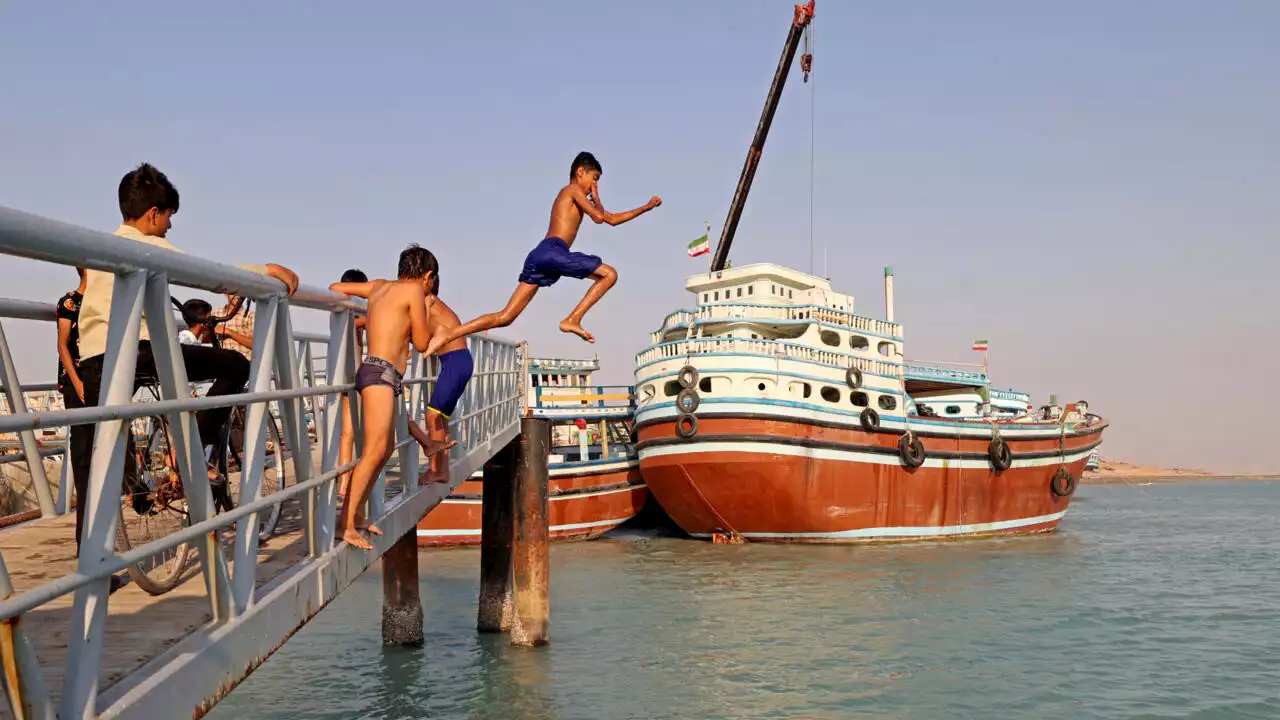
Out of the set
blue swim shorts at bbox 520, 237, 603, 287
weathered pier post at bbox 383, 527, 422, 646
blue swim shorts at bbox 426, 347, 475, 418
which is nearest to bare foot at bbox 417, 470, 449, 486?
blue swim shorts at bbox 426, 347, 475, 418

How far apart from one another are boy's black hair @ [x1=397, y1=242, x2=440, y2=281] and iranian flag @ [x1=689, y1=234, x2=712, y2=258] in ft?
85.2

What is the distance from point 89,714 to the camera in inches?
115

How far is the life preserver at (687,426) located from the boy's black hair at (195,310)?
62.8ft

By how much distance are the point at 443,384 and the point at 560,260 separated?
5.12 ft

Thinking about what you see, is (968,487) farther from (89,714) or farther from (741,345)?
(89,714)

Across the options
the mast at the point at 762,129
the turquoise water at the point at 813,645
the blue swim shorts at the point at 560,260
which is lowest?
the turquoise water at the point at 813,645

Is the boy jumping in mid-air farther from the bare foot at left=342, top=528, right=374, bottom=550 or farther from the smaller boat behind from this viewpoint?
the smaller boat behind

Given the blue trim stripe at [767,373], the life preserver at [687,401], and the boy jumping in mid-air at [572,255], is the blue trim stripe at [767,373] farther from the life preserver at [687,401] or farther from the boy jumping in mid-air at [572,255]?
the boy jumping in mid-air at [572,255]

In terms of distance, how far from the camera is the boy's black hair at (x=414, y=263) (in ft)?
21.3

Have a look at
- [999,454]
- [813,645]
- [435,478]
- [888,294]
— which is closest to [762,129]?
[888,294]

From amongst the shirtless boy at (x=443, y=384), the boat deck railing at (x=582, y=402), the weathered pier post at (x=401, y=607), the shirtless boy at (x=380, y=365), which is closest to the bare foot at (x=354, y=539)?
the shirtless boy at (x=380, y=365)

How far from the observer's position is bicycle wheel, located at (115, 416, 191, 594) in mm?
5148

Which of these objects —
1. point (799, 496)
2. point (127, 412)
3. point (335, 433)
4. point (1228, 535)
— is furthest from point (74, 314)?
point (1228, 535)

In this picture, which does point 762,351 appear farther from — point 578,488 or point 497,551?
point 497,551
